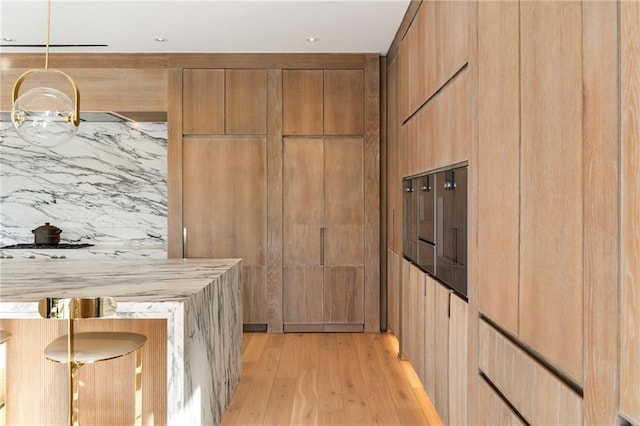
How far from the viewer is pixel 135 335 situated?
232cm

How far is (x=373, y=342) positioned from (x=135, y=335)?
2.62 m

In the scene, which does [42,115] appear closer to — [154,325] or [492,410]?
[154,325]

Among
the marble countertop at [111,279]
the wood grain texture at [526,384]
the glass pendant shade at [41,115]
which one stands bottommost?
the wood grain texture at [526,384]

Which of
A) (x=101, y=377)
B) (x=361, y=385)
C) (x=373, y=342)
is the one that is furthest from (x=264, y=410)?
(x=373, y=342)

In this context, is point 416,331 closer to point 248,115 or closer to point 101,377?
point 101,377

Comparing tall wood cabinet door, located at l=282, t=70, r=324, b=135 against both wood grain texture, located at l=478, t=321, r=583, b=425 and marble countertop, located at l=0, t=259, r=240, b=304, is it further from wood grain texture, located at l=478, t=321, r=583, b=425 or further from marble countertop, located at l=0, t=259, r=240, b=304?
wood grain texture, located at l=478, t=321, r=583, b=425

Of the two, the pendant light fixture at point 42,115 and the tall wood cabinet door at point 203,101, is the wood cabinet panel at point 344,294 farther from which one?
the pendant light fixture at point 42,115

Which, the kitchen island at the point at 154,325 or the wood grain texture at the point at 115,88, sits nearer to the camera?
the kitchen island at the point at 154,325

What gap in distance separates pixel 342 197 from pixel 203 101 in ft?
5.22

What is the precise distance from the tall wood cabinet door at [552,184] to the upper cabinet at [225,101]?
3415 millimetres

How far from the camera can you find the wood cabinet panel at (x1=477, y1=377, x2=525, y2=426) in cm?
171

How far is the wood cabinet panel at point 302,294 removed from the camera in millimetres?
4805
